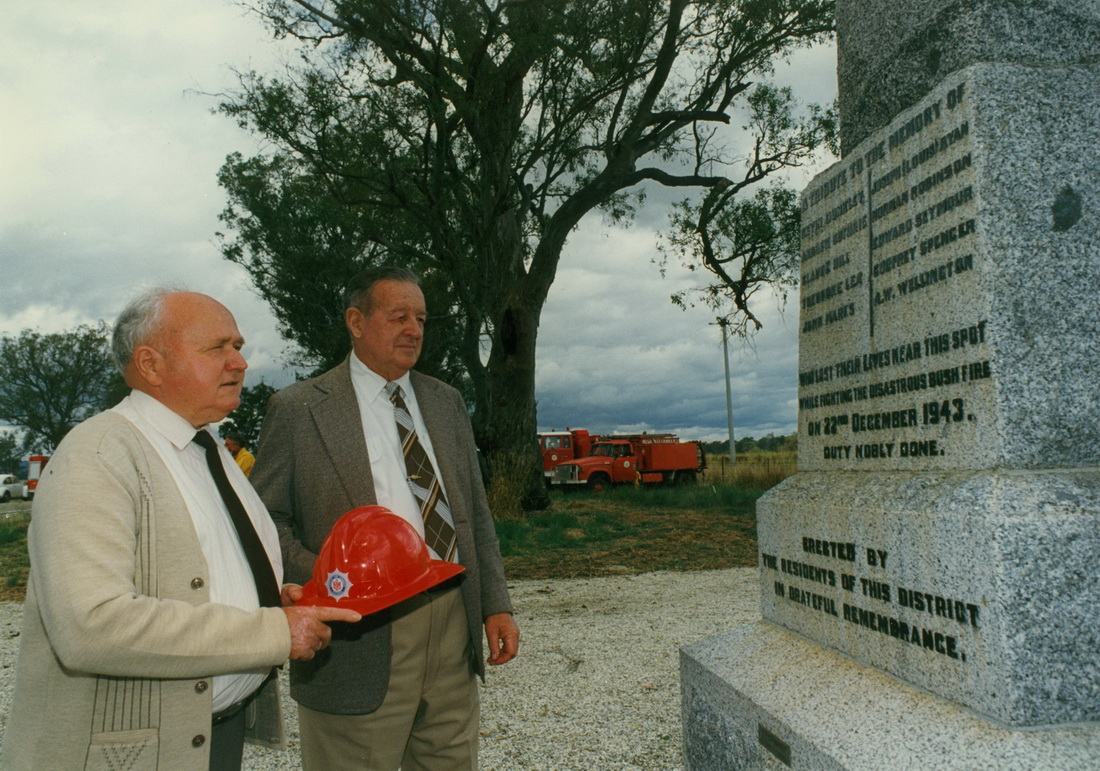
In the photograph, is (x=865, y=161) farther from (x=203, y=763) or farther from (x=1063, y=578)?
(x=203, y=763)

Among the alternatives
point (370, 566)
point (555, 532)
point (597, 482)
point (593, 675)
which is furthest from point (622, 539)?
point (597, 482)

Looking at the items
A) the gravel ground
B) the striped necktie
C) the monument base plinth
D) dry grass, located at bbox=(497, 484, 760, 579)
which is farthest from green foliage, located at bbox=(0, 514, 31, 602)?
dry grass, located at bbox=(497, 484, 760, 579)

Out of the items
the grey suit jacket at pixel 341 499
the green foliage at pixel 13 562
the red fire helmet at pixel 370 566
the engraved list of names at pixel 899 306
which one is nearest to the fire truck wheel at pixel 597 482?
the green foliage at pixel 13 562

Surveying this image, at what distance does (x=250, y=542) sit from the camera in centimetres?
200

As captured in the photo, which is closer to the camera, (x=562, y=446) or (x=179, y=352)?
(x=179, y=352)

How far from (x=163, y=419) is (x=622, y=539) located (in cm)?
1072

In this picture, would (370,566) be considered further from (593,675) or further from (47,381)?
(47,381)

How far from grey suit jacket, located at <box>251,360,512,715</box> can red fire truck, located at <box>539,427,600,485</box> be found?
2753 centimetres

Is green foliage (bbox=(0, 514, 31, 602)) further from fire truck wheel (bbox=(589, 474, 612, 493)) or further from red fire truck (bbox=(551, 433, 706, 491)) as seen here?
fire truck wheel (bbox=(589, 474, 612, 493))

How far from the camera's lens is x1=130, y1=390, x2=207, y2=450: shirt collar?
1901 millimetres

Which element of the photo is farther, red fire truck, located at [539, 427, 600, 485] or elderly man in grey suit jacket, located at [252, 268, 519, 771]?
red fire truck, located at [539, 427, 600, 485]

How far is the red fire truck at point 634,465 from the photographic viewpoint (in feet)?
94.6

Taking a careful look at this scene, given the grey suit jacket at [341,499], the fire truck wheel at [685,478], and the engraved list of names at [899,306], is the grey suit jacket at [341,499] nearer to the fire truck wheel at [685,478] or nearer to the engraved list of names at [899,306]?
the engraved list of names at [899,306]

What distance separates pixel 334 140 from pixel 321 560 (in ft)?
47.0
